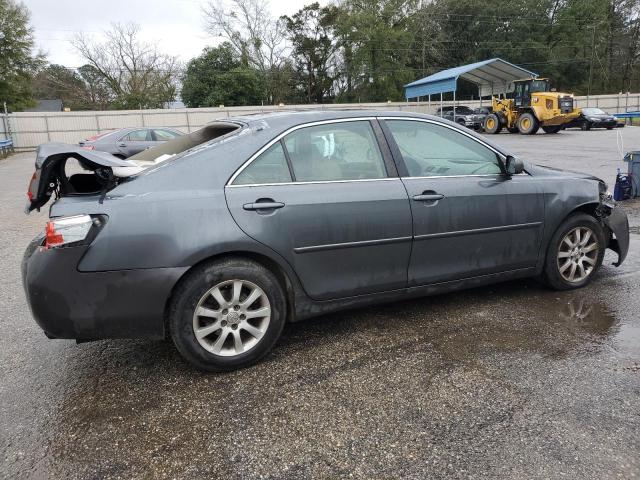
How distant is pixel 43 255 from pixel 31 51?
43584mm

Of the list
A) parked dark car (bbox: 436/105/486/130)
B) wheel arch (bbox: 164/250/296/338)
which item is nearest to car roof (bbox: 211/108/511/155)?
wheel arch (bbox: 164/250/296/338)

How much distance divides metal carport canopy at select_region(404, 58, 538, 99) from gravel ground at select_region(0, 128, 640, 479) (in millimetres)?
26890

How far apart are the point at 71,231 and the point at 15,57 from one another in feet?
141

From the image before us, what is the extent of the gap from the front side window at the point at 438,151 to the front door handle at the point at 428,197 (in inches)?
6.9

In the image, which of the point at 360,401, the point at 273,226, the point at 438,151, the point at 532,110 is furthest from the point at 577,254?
the point at 532,110

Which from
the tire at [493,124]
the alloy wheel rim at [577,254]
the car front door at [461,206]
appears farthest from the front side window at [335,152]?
the tire at [493,124]

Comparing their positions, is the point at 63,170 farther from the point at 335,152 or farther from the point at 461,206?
the point at 461,206

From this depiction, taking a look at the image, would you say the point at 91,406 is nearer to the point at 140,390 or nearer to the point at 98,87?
the point at 140,390

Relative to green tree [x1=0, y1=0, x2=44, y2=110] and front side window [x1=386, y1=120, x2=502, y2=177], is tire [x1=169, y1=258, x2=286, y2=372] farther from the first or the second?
green tree [x1=0, y1=0, x2=44, y2=110]

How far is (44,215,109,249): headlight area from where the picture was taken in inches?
103

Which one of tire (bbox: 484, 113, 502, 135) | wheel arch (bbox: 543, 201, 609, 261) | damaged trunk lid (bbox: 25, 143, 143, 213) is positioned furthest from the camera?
tire (bbox: 484, 113, 502, 135)

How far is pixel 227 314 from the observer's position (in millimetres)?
2926

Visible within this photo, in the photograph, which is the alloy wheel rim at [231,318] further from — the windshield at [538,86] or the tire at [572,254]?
the windshield at [538,86]

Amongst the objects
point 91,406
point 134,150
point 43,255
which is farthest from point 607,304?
point 134,150
